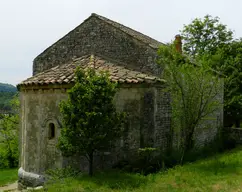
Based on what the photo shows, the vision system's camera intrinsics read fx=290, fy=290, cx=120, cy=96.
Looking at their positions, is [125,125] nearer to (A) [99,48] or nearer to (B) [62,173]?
(B) [62,173]

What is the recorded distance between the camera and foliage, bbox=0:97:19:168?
88.1 feet

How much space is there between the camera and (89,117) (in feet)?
26.3

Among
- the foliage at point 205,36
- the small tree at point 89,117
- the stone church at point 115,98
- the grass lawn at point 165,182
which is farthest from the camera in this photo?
the foliage at point 205,36

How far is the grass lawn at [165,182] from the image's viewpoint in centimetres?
762

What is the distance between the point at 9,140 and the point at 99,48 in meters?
18.7

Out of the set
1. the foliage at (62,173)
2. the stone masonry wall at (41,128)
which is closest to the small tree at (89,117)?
the foliage at (62,173)

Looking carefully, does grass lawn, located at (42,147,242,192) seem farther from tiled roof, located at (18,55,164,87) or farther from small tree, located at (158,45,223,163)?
tiled roof, located at (18,55,164,87)

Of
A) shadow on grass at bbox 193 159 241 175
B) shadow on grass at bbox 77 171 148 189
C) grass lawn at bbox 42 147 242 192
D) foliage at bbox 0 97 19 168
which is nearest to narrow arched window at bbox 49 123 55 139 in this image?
grass lawn at bbox 42 147 242 192

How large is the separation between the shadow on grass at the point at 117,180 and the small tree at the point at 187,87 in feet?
9.36

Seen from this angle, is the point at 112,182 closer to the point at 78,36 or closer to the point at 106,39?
the point at 106,39

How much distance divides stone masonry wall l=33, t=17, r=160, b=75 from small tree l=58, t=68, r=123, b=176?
312 cm

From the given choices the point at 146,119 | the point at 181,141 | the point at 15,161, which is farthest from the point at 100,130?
the point at 15,161

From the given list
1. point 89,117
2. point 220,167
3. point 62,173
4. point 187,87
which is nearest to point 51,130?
point 62,173

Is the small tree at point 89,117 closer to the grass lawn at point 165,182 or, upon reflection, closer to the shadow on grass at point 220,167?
the grass lawn at point 165,182
